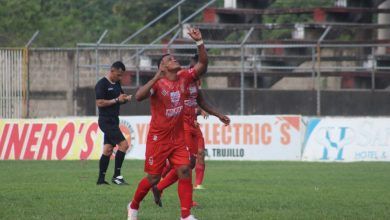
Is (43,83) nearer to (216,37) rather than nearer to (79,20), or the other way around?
(216,37)

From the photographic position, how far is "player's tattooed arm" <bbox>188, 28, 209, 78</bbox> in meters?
12.4

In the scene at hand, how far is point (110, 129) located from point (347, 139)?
34.4ft

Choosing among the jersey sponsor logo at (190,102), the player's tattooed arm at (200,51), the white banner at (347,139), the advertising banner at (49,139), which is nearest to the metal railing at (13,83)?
the advertising banner at (49,139)

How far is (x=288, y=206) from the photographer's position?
→ 14.3 m

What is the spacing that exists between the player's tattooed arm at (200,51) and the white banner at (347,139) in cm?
1510

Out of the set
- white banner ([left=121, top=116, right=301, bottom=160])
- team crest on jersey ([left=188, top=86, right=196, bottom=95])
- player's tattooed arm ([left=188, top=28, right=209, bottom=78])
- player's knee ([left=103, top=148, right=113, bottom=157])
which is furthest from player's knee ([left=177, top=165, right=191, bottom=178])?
white banner ([left=121, top=116, right=301, bottom=160])

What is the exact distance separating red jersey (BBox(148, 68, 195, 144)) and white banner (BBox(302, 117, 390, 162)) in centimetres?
1536

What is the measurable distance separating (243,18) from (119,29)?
578 inches

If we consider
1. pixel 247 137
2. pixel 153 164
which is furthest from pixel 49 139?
pixel 153 164

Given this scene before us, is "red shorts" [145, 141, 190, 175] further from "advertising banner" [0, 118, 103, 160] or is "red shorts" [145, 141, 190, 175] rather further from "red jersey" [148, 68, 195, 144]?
"advertising banner" [0, 118, 103, 160]

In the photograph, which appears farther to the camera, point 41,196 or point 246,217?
point 41,196

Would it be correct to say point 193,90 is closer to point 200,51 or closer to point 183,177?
point 200,51

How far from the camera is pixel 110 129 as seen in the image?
18641mm

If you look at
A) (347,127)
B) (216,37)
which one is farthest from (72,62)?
(347,127)
